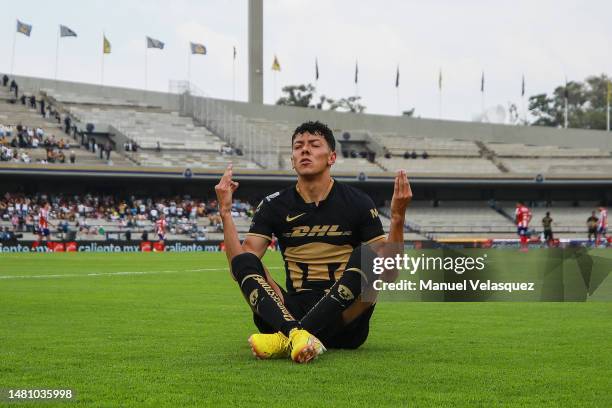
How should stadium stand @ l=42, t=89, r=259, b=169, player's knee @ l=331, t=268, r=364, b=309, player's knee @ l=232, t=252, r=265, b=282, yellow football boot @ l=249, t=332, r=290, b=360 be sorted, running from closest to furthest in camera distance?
yellow football boot @ l=249, t=332, r=290, b=360
player's knee @ l=331, t=268, r=364, b=309
player's knee @ l=232, t=252, r=265, b=282
stadium stand @ l=42, t=89, r=259, b=169

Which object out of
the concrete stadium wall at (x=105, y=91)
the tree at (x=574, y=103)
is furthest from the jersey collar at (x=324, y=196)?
the tree at (x=574, y=103)

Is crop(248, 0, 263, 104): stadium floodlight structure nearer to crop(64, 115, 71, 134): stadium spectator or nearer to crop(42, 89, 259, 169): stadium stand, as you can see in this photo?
crop(42, 89, 259, 169): stadium stand

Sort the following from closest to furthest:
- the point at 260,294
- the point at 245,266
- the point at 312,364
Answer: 1. the point at 312,364
2. the point at 260,294
3. the point at 245,266

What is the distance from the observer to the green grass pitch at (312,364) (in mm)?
6027

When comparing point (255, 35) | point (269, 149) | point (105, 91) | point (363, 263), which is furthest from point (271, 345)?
point (105, 91)

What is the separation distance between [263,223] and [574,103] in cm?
13724

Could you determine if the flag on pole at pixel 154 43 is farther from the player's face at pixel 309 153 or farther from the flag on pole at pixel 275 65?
the player's face at pixel 309 153

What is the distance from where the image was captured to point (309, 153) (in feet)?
27.8

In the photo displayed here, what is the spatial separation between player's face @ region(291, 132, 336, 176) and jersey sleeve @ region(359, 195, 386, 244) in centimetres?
51

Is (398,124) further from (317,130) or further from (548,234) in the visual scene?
(317,130)

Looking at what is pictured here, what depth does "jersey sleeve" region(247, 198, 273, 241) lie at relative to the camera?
340 inches

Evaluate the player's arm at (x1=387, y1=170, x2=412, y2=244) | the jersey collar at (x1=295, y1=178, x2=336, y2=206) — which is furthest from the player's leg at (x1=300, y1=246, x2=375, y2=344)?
the jersey collar at (x1=295, y1=178, x2=336, y2=206)

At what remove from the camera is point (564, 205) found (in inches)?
3206

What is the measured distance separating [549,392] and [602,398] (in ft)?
1.16
